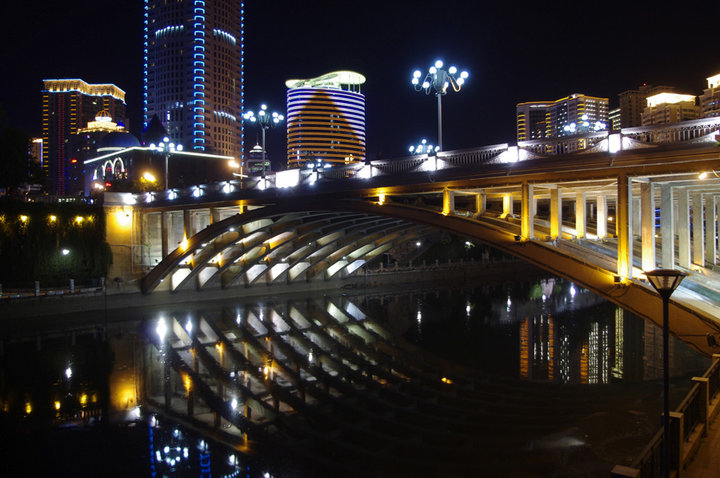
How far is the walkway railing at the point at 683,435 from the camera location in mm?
5758

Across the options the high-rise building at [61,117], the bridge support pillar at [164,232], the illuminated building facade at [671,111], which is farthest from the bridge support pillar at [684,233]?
the high-rise building at [61,117]

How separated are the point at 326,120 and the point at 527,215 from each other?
369 feet

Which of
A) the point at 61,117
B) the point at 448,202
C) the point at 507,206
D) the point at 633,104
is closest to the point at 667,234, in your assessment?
the point at 507,206

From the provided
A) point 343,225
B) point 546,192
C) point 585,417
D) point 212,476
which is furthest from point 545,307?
point 212,476

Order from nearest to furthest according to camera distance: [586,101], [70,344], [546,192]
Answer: [546,192]
[70,344]
[586,101]

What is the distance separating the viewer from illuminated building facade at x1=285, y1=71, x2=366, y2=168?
123 metres

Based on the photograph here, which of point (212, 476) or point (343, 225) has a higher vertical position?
point (343, 225)

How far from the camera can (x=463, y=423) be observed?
1292 centimetres

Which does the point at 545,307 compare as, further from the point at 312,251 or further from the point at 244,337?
the point at 244,337

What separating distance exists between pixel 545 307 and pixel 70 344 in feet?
86.9

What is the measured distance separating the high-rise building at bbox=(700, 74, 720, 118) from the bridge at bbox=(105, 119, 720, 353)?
5345 cm

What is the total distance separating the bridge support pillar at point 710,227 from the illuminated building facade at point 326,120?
10379 cm

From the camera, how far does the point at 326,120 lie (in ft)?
406

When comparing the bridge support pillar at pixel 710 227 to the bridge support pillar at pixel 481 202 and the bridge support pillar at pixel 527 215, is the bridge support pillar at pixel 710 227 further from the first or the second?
the bridge support pillar at pixel 481 202
